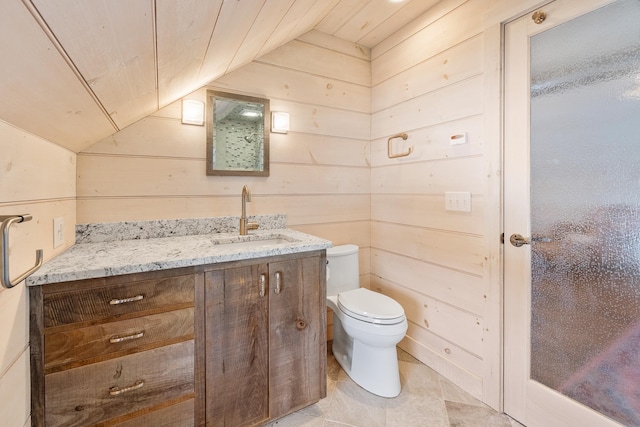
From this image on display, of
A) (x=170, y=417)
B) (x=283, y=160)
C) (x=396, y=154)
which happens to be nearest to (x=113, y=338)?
(x=170, y=417)

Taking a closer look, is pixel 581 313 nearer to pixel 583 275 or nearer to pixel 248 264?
pixel 583 275

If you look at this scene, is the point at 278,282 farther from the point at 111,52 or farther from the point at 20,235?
the point at 111,52

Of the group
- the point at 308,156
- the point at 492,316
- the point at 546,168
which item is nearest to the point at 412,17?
the point at 308,156

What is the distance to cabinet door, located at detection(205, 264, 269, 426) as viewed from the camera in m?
1.28

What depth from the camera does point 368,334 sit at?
65.8 inches

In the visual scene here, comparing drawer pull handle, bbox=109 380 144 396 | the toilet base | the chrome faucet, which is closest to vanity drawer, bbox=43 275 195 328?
drawer pull handle, bbox=109 380 144 396

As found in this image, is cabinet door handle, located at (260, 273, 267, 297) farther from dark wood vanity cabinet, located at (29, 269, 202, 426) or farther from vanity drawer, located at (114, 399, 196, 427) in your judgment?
vanity drawer, located at (114, 399, 196, 427)

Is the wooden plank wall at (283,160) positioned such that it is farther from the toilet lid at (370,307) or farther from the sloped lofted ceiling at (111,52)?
the toilet lid at (370,307)

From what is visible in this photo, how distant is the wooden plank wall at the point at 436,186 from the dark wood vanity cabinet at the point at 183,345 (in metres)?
0.86

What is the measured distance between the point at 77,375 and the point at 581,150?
7.10ft

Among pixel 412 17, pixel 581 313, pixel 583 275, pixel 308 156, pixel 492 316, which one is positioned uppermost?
pixel 412 17

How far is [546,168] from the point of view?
54.7 inches

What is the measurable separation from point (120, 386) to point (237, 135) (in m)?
1.45

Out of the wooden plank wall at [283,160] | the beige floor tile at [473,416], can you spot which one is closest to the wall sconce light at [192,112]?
the wooden plank wall at [283,160]
